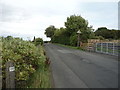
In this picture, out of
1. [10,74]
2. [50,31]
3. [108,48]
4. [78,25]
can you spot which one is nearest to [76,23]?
[78,25]

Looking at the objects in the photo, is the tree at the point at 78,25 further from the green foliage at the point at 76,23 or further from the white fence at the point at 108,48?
the white fence at the point at 108,48

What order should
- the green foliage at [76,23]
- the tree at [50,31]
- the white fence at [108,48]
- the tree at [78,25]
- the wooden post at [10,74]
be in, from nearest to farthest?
the wooden post at [10,74], the white fence at [108,48], the tree at [78,25], the green foliage at [76,23], the tree at [50,31]

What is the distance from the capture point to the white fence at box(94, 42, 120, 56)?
14.9 metres

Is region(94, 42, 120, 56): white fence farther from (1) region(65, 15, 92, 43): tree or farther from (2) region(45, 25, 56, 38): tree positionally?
(2) region(45, 25, 56, 38): tree

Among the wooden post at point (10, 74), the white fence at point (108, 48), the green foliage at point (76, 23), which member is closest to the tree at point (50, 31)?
the green foliage at point (76, 23)

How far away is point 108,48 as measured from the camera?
1633 centimetres

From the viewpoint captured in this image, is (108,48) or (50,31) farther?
(50,31)

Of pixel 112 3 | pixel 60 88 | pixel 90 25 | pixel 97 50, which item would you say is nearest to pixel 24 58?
pixel 60 88

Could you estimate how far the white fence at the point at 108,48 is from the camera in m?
14.9

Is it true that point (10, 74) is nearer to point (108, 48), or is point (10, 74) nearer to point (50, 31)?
point (108, 48)

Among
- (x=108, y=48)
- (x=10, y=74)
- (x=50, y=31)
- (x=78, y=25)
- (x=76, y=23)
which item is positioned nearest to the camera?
(x=10, y=74)

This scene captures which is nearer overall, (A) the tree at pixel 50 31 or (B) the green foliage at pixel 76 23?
(B) the green foliage at pixel 76 23

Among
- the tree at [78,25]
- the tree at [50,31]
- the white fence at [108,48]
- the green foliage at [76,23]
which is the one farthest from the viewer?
the tree at [50,31]

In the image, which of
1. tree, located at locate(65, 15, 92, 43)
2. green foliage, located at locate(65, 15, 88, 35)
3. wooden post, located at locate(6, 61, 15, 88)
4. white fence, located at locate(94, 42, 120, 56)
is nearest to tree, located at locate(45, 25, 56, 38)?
tree, located at locate(65, 15, 92, 43)
